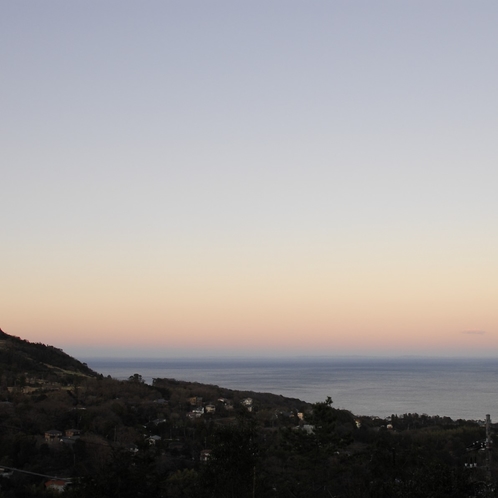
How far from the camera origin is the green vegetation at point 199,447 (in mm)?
13320

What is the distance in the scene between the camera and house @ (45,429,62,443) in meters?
24.2

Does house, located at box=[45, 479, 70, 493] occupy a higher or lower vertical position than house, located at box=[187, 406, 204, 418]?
lower

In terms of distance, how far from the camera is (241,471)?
13.3 meters

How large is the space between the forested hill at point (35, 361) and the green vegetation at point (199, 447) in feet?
0.62

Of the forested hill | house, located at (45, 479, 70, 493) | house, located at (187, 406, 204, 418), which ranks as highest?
the forested hill

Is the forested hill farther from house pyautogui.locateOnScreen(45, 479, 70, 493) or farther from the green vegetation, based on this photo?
house pyautogui.locateOnScreen(45, 479, 70, 493)

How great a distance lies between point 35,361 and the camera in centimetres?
4428

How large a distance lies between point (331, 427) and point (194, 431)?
10305 millimetres

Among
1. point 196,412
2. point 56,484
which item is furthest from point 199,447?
point 196,412

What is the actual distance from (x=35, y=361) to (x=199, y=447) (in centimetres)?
2364

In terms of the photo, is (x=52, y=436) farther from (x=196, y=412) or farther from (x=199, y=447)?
(x=196, y=412)

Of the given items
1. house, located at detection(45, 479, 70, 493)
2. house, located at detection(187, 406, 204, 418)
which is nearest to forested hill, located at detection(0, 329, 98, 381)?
house, located at detection(187, 406, 204, 418)

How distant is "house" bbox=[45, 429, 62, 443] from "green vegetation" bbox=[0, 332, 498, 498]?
44 mm

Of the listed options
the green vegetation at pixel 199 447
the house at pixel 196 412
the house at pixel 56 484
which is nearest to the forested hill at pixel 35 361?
the green vegetation at pixel 199 447
